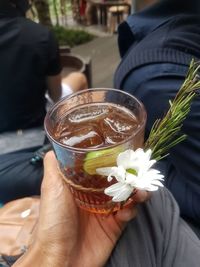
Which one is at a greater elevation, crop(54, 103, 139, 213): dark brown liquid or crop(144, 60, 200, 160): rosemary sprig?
crop(144, 60, 200, 160): rosemary sprig

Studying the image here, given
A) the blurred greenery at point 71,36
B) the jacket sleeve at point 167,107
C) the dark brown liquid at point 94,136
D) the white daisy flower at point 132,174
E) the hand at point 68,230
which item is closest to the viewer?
the white daisy flower at point 132,174

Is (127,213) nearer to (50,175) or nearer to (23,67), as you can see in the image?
(50,175)

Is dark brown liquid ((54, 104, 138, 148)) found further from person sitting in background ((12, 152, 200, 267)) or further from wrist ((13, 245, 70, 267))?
wrist ((13, 245, 70, 267))

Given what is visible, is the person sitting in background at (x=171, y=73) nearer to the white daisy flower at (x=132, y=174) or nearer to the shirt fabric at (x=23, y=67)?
the white daisy flower at (x=132, y=174)

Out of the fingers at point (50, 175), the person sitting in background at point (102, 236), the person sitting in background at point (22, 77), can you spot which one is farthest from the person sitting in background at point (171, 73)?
the person sitting in background at point (22, 77)

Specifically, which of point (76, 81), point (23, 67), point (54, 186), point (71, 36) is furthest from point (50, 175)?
point (71, 36)

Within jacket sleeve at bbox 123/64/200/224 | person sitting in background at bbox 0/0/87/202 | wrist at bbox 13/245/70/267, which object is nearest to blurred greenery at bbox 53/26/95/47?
person sitting in background at bbox 0/0/87/202

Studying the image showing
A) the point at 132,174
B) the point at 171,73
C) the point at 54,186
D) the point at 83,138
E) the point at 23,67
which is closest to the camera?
the point at 132,174
